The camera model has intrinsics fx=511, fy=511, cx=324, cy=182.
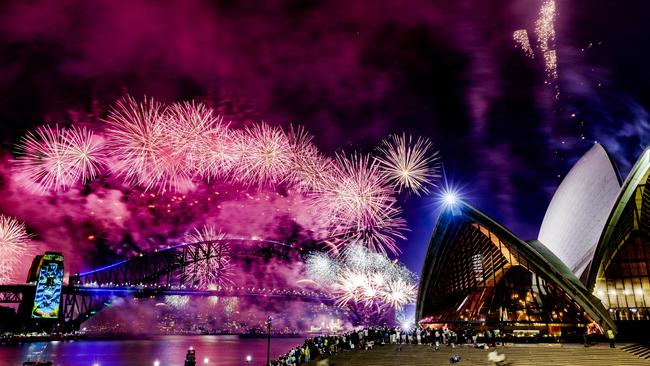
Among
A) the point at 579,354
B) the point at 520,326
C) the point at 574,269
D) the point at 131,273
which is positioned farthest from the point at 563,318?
the point at 131,273

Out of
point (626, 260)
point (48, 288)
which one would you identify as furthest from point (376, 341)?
point (48, 288)

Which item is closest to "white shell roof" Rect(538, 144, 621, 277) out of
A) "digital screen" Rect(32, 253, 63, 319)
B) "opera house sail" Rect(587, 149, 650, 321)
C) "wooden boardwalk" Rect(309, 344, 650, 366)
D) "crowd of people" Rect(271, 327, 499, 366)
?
"opera house sail" Rect(587, 149, 650, 321)

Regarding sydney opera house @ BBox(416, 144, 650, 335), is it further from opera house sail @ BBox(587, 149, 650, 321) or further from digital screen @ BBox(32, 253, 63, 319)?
digital screen @ BBox(32, 253, 63, 319)

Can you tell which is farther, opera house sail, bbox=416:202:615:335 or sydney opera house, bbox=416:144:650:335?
sydney opera house, bbox=416:144:650:335

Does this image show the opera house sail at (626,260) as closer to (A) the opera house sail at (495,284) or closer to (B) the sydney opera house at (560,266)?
(B) the sydney opera house at (560,266)

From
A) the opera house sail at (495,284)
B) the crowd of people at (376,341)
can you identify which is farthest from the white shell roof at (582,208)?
the crowd of people at (376,341)

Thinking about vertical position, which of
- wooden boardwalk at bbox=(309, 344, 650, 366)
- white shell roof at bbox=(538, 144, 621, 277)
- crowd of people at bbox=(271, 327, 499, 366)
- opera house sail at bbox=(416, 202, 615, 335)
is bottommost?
wooden boardwalk at bbox=(309, 344, 650, 366)

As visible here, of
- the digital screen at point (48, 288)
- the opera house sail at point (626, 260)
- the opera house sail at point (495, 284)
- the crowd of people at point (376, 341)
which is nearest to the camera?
the crowd of people at point (376, 341)
